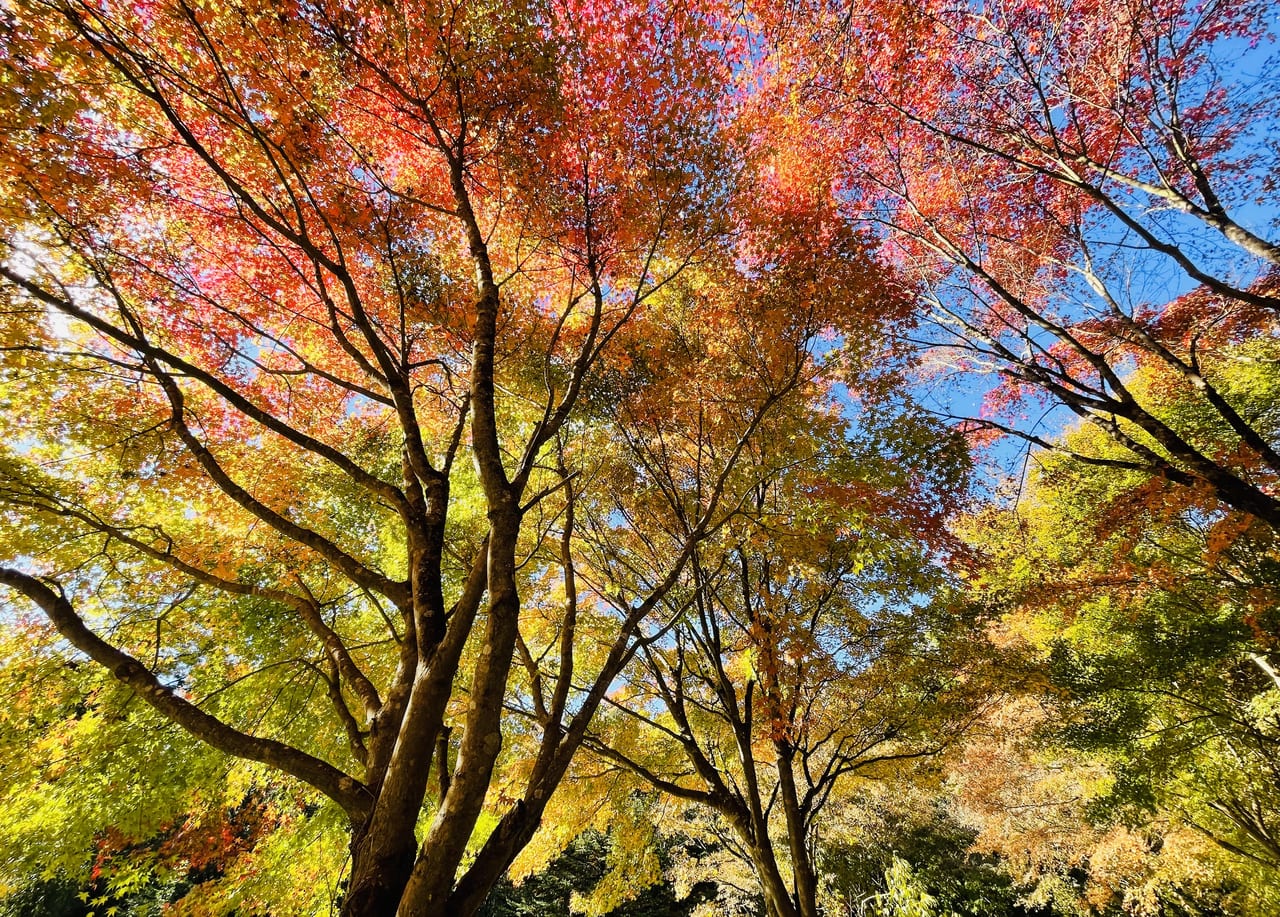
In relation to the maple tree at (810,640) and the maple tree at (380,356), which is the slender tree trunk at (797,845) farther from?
the maple tree at (380,356)

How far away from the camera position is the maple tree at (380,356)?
9.80 ft

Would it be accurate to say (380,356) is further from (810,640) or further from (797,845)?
(797,845)

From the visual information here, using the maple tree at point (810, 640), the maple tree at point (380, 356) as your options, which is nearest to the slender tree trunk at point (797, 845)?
the maple tree at point (810, 640)

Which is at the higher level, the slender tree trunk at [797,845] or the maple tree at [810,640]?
the maple tree at [810,640]

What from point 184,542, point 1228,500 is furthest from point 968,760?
point 184,542

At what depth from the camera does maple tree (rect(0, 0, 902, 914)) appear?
2.99 metres

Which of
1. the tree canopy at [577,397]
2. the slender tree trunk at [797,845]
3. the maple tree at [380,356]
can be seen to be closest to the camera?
the maple tree at [380,356]

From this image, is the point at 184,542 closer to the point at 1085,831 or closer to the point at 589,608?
the point at 589,608

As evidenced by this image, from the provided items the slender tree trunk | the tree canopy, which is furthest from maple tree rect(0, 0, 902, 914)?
the slender tree trunk

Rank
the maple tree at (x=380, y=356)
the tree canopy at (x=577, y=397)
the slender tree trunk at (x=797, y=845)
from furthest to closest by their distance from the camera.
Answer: the slender tree trunk at (x=797, y=845) → the tree canopy at (x=577, y=397) → the maple tree at (x=380, y=356)

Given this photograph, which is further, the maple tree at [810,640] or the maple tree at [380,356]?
the maple tree at [810,640]

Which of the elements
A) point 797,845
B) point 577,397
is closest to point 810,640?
point 797,845

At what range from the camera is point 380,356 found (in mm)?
3451

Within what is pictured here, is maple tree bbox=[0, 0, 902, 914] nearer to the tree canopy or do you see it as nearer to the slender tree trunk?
the tree canopy
